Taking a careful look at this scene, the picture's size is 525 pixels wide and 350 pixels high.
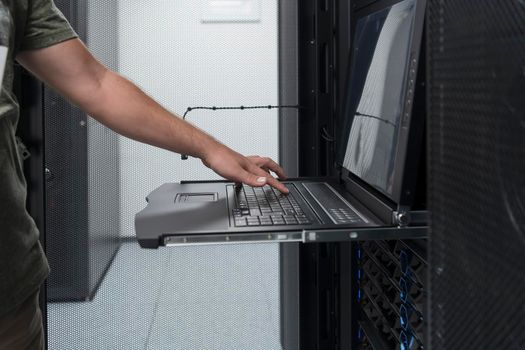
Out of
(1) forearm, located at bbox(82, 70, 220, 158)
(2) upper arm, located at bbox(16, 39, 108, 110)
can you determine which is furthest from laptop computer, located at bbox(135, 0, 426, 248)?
(2) upper arm, located at bbox(16, 39, 108, 110)

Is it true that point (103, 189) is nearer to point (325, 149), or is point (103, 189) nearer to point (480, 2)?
point (325, 149)

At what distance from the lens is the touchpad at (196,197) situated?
1.09m

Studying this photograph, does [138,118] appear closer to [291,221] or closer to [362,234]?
[291,221]

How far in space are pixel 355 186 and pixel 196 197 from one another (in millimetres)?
307

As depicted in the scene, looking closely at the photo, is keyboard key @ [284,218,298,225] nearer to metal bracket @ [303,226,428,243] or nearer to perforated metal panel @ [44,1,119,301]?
metal bracket @ [303,226,428,243]

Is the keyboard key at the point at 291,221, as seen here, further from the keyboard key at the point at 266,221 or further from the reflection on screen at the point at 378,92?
the reflection on screen at the point at 378,92

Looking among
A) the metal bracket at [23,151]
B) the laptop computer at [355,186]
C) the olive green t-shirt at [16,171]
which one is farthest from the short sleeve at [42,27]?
the metal bracket at [23,151]

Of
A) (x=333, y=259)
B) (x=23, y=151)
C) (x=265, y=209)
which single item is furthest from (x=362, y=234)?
(x=23, y=151)

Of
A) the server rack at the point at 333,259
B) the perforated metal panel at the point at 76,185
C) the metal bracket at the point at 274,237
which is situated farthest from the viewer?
the perforated metal panel at the point at 76,185

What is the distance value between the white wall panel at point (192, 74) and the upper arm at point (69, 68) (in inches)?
20.5

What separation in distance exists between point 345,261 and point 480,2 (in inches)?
38.1

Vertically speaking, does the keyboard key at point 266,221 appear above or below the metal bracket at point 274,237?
above

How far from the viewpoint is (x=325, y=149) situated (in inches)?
59.0

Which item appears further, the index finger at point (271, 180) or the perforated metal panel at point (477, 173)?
the index finger at point (271, 180)
